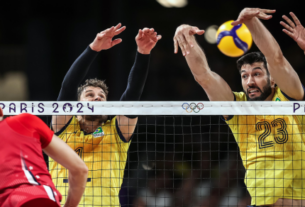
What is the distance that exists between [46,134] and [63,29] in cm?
441

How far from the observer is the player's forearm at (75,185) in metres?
1.87

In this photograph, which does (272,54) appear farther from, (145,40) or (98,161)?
(98,161)

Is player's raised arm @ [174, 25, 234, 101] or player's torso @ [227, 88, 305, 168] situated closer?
player's torso @ [227, 88, 305, 168]

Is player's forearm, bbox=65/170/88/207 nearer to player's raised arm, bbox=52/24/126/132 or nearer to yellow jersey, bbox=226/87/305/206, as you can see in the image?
player's raised arm, bbox=52/24/126/132

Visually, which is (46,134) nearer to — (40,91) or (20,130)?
(20,130)

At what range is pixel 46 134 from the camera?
1.83 meters

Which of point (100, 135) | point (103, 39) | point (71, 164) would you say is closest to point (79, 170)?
point (71, 164)

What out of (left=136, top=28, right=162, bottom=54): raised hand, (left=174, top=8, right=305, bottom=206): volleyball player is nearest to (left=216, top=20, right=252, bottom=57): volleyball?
(left=174, top=8, right=305, bottom=206): volleyball player

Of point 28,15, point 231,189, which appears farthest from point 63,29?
point 231,189

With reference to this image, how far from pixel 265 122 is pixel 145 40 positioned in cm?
151

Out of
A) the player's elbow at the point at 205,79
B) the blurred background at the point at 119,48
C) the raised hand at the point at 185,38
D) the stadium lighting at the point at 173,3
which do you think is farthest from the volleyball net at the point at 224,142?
the stadium lighting at the point at 173,3

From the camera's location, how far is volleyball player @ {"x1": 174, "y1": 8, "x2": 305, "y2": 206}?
3207 millimetres

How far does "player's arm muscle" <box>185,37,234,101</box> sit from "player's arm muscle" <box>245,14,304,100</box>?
1.65 ft

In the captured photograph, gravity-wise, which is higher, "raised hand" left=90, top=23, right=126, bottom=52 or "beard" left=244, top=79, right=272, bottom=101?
"raised hand" left=90, top=23, right=126, bottom=52
